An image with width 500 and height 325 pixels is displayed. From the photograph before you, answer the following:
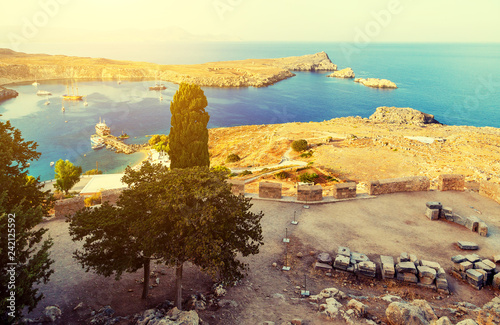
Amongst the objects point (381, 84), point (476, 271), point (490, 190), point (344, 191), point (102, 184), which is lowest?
point (102, 184)

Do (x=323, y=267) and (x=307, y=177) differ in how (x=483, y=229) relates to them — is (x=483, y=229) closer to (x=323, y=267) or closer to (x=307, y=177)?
(x=323, y=267)

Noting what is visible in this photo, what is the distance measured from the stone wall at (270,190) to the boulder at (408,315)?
10.5m

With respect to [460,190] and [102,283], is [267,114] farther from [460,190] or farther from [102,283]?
[102,283]

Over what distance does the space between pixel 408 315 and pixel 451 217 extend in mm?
10280

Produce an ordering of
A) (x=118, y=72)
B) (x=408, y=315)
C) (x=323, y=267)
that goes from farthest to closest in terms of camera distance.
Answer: (x=118, y=72) < (x=323, y=267) < (x=408, y=315)

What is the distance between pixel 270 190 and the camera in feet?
65.2

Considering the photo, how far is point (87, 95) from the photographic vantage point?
433 ft

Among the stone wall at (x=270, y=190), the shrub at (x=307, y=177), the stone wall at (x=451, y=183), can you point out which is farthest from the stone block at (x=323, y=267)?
the shrub at (x=307, y=177)

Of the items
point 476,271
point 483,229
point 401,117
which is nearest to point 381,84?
point 401,117

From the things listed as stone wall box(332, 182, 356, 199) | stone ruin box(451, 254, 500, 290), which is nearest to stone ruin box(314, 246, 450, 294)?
stone ruin box(451, 254, 500, 290)

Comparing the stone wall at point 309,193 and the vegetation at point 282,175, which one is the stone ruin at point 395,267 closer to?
the stone wall at point 309,193

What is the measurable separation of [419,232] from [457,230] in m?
2.12

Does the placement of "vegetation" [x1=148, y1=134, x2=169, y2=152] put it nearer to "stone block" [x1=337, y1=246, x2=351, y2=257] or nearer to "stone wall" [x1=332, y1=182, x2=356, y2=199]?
"stone wall" [x1=332, y1=182, x2=356, y2=199]

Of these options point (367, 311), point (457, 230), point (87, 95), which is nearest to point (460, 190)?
point (457, 230)
